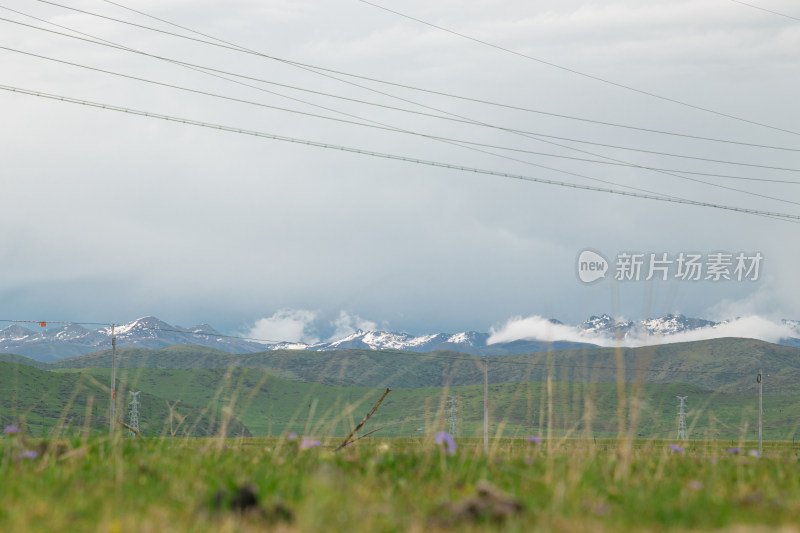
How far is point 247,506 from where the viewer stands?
21.2 feet

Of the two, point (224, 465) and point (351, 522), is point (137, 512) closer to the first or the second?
point (351, 522)

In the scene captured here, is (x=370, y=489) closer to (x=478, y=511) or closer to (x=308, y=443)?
(x=478, y=511)

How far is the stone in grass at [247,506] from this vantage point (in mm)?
6168

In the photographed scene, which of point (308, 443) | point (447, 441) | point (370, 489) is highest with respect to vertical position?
point (447, 441)

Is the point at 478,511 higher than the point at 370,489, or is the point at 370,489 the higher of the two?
the point at 478,511

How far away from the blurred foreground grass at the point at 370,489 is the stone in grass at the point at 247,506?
0.01 m

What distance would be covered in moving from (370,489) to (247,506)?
5.34 ft

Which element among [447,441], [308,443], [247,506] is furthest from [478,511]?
[308,443]

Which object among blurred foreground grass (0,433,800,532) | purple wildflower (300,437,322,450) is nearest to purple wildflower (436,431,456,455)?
blurred foreground grass (0,433,800,532)

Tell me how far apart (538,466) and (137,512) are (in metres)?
4.62

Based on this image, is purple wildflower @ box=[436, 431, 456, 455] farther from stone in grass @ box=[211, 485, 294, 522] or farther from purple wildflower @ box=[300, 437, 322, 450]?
stone in grass @ box=[211, 485, 294, 522]

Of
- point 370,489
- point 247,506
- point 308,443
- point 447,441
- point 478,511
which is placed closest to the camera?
point 478,511

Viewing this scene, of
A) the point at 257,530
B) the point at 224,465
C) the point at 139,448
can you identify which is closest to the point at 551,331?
the point at 224,465

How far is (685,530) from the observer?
603 cm
